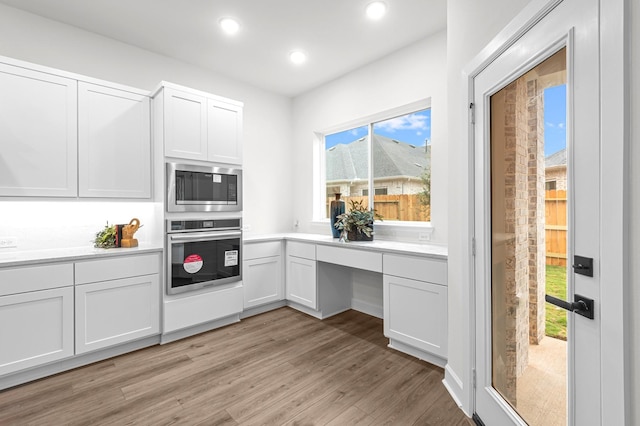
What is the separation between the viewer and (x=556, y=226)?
1.19 meters

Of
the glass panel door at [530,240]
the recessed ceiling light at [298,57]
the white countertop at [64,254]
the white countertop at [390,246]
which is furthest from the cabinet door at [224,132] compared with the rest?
the glass panel door at [530,240]

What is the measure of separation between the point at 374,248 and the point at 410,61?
200cm

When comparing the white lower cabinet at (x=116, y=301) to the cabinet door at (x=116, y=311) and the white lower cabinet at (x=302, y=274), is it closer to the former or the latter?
the cabinet door at (x=116, y=311)

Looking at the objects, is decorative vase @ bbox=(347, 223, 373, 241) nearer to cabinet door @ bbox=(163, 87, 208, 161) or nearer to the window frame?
the window frame

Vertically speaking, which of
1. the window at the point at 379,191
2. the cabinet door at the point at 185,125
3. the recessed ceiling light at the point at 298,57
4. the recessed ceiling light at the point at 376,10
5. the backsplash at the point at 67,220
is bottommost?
the backsplash at the point at 67,220

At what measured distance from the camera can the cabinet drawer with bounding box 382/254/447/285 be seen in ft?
7.64

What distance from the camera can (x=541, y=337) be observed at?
130cm

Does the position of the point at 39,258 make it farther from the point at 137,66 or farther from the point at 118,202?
the point at 137,66

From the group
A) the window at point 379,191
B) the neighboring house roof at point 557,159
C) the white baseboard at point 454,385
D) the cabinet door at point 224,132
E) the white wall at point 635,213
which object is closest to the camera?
the white wall at point 635,213

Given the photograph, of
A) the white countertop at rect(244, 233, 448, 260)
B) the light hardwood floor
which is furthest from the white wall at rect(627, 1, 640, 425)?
the white countertop at rect(244, 233, 448, 260)

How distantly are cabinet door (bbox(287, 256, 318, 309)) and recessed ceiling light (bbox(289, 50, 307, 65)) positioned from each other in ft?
7.61

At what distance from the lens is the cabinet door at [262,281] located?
3.50 m

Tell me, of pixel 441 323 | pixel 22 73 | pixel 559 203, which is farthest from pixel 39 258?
pixel 559 203

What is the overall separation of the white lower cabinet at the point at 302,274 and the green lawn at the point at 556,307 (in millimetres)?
2422
